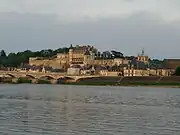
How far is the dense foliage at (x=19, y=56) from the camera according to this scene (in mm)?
171900

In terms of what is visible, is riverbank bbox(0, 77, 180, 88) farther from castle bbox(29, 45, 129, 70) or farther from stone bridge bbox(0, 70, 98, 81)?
castle bbox(29, 45, 129, 70)

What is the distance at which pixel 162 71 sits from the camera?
142m

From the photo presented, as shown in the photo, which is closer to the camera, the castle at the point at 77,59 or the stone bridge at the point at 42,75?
the stone bridge at the point at 42,75

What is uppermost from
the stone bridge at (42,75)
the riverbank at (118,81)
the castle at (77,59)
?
the castle at (77,59)

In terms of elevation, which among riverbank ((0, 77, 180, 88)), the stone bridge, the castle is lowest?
riverbank ((0, 77, 180, 88))

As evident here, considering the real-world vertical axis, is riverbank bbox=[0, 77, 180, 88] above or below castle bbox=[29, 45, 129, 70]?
below

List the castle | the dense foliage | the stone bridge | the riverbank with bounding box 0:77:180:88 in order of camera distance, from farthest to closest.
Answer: the dense foliage
the castle
the stone bridge
the riverbank with bounding box 0:77:180:88

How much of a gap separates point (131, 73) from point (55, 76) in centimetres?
2106

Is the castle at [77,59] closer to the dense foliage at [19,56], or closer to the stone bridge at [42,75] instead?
the dense foliage at [19,56]

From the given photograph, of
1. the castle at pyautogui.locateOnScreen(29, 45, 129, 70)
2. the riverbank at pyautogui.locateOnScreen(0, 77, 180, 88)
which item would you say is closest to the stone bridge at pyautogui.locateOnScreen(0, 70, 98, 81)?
the riverbank at pyautogui.locateOnScreen(0, 77, 180, 88)

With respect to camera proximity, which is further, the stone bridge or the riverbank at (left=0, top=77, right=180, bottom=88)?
the stone bridge

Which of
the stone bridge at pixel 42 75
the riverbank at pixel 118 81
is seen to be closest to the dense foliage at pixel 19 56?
the stone bridge at pixel 42 75

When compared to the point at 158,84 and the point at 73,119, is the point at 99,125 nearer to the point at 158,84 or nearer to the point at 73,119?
the point at 73,119

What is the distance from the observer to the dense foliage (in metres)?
172
